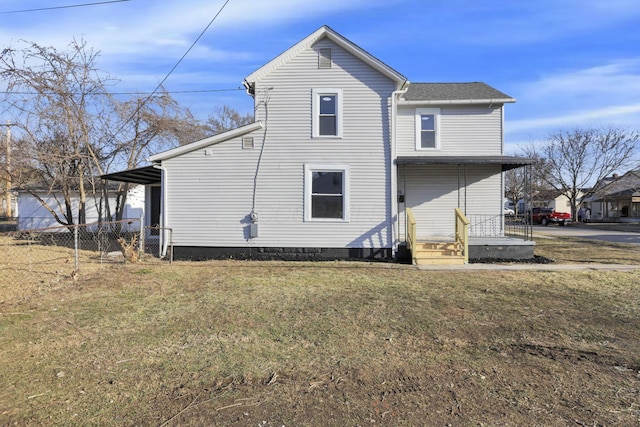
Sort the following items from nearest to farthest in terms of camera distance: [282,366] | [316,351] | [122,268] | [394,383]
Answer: [394,383], [282,366], [316,351], [122,268]

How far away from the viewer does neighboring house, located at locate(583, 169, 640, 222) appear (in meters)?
38.7

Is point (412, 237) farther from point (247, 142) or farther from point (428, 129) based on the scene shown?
point (247, 142)

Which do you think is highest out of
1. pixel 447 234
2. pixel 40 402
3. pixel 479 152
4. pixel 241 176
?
pixel 479 152

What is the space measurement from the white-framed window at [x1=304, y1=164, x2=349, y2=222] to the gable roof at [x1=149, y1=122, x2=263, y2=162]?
6.47 feet

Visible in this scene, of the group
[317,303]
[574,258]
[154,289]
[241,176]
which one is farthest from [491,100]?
[154,289]

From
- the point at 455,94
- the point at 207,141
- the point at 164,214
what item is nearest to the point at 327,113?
the point at 207,141

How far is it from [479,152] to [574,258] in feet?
14.4

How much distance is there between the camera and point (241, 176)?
39.8 ft

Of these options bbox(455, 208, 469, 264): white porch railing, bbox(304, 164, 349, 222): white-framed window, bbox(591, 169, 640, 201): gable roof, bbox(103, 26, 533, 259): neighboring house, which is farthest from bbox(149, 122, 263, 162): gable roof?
bbox(591, 169, 640, 201): gable roof

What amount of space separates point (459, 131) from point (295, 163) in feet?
19.5

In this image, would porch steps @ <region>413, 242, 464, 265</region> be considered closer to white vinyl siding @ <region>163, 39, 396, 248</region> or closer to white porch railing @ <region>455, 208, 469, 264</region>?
white porch railing @ <region>455, 208, 469, 264</region>

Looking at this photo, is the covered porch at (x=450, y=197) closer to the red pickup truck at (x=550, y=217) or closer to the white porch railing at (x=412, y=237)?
the white porch railing at (x=412, y=237)

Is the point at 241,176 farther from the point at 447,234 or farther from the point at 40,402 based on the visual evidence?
the point at 40,402

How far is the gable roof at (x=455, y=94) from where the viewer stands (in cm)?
1366
